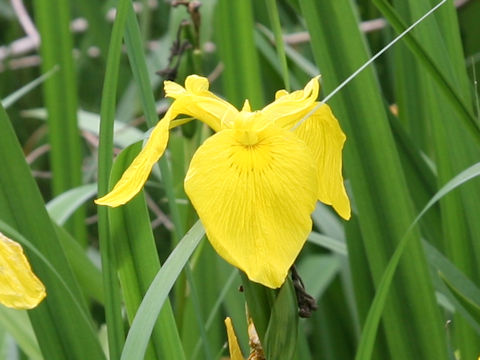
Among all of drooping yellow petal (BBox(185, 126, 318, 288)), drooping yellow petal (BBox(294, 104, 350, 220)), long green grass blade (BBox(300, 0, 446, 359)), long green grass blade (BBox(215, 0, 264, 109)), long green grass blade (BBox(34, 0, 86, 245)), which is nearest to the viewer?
drooping yellow petal (BBox(185, 126, 318, 288))

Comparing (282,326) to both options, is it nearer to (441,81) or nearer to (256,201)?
(256,201)

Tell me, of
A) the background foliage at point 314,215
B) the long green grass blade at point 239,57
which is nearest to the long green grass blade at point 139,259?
the background foliage at point 314,215

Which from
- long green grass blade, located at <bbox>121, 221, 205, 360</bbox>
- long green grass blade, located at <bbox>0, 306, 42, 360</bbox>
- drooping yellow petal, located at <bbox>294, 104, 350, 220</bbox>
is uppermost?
drooping yellow petal, located at <bbox>294, 104, 350, 220</bbox>

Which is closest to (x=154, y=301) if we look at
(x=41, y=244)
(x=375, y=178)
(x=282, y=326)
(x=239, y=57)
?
(x=282, y=326)

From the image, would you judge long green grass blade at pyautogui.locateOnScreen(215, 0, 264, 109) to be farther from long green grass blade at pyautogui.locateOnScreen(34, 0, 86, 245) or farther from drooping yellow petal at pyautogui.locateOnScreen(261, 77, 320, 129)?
drooping yellow petal at pyautogui.locateOnScreen(261, 77, 320, 129)

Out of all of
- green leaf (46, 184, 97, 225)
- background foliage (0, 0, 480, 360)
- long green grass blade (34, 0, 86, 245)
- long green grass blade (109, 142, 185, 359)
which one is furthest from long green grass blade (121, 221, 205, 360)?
long green grass blade (34, 0, 86, 245)

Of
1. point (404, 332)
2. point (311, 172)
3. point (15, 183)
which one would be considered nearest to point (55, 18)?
point (15, 183)
